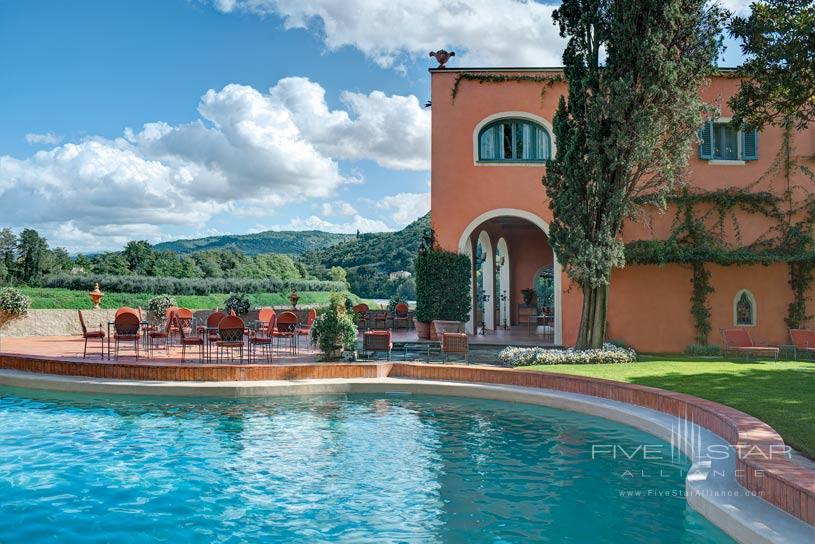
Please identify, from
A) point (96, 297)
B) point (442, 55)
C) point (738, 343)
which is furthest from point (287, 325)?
point (738, 343)

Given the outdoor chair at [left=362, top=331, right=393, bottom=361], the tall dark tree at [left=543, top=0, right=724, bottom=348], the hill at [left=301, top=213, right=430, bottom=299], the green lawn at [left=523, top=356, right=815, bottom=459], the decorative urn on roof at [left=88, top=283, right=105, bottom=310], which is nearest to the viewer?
the green lawn at [left=523, top=356, right=815, bottom=459]

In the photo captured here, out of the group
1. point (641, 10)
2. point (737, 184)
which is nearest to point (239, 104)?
point (641, 10)

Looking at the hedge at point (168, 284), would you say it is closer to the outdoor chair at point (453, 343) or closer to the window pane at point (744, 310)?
the outdoor chair at point (453, 343)

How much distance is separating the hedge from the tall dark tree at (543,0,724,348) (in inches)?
677

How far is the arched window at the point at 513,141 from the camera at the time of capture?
18.1m

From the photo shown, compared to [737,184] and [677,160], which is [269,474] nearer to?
[677,160]

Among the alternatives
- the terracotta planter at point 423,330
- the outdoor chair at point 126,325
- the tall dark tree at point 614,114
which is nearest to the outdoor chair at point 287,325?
the outdoor chair at point 126,325

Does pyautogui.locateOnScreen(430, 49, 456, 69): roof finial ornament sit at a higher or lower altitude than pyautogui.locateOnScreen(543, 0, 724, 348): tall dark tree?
higher

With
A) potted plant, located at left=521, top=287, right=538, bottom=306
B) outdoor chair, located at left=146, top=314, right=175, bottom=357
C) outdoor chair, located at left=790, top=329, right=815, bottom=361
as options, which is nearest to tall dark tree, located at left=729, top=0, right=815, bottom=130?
outdoor chair, located at left=790, top=329, right=815, bottom=361

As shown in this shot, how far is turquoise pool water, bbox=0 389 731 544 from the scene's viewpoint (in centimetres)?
566

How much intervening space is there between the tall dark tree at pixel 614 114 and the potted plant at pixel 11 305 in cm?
1588

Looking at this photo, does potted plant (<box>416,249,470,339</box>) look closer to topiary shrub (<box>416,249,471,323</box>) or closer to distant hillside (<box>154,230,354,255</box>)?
topiary shrub (<box>416,249,471,323</box>)

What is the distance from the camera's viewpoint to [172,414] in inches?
387

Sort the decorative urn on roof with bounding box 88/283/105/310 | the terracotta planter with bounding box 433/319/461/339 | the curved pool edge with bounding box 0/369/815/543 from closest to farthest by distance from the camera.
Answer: the curved pool edge with bounding box 0/369/815/543 < the terracotta planter with bounding box 433/319/461/339 < the decorative urn on roof with bounding box 88/283/105/310
